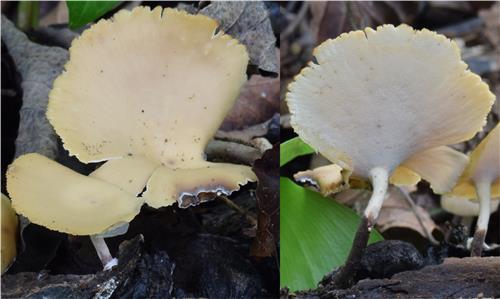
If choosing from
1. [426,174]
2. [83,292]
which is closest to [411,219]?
[426,174]

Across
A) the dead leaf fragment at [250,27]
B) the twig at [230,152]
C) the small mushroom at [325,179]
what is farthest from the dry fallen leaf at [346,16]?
the small mushroom at [325,179]

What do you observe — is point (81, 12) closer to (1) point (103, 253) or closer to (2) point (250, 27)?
(2) point (250, 27)

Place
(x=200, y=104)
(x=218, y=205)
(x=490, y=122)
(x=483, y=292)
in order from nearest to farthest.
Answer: (x=483, y=292)
(x=200, y=104)
(x=218, y=205)
(x=490, y=122)

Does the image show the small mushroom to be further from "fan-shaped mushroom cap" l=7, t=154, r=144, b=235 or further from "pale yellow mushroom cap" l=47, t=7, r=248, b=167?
"fan-shaped mushroom cap" l=7, t=154, r=144, b=235

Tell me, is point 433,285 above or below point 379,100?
below

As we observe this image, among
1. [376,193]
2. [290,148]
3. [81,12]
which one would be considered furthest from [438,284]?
[81,12]

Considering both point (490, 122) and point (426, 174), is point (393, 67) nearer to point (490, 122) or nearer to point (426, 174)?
point (426, 174)
